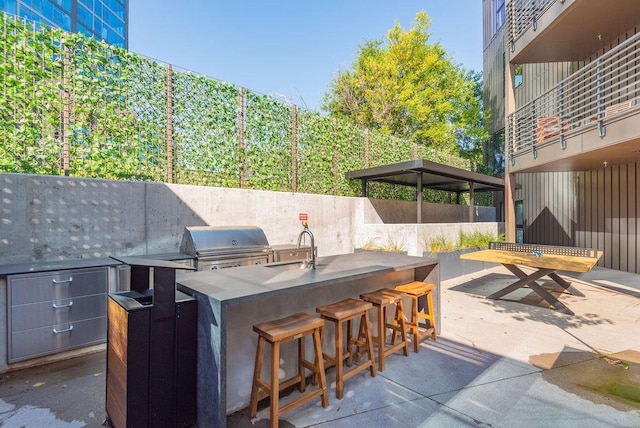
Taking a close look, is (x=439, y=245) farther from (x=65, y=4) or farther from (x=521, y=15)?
(x=65, y=4)

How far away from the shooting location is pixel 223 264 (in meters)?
4.16

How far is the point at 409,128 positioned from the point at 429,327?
45.7 feet

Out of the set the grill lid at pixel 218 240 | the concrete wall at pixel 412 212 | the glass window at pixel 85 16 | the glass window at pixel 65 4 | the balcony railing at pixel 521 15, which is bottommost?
the grill lid at pixel 218 240

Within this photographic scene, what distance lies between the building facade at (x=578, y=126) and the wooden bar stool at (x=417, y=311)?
427 centimetres

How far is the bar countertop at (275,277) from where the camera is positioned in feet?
7.15

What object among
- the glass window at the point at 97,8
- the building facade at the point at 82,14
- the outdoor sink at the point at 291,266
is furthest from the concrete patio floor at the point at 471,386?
the glass window at the point at 97,8

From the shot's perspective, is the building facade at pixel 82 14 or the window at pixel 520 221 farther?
the building facade at pixel 82 14

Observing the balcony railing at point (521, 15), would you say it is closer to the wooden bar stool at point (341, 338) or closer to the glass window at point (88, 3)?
the wooden bar stool at point (341, 338)

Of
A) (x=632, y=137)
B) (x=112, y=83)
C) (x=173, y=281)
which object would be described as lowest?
(x=173, y=281)

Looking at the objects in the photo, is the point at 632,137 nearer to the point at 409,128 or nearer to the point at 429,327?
the point at 429,327

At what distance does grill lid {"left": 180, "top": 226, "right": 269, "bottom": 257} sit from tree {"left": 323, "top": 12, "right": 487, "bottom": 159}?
1214cm

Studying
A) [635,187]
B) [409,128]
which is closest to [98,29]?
[409,128]

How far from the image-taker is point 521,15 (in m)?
8.30

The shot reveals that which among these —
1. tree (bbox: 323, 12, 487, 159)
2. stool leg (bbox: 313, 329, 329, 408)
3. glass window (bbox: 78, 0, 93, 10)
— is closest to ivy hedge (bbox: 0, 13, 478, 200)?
stool leg (bbox: 313, 329, 329, 408)
